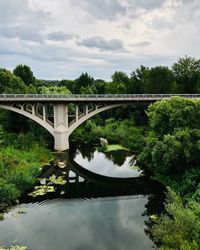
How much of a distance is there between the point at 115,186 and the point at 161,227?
12366 mm

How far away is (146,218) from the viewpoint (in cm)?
2250

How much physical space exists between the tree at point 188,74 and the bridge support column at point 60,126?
21781mm

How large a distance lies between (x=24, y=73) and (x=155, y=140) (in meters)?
40.5

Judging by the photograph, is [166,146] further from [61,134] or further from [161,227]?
[61,134]

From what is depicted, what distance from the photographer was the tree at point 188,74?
51094 millimetres

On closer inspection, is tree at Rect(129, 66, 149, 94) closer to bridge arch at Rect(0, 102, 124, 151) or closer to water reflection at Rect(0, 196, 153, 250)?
bridge arch at Rect(0, 102, 124, 151)

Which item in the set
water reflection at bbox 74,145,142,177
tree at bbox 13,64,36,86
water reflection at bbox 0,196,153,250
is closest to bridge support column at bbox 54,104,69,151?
water reflection at bbox 74,145,142,177

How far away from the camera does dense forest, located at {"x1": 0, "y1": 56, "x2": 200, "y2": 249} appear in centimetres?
1792

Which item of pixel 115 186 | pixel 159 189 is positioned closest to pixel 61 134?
pixel 115 186

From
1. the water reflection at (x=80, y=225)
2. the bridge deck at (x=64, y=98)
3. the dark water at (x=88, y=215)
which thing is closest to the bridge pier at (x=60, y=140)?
the bridge deck at (x=64, y=98)

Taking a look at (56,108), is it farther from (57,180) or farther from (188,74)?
(188,74)

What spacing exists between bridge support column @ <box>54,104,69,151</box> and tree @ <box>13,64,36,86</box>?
24562 millimetres

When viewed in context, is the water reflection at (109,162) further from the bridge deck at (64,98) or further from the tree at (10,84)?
the tree at (10,84)

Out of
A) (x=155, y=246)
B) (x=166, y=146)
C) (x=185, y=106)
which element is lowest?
(x=155, y=246)
